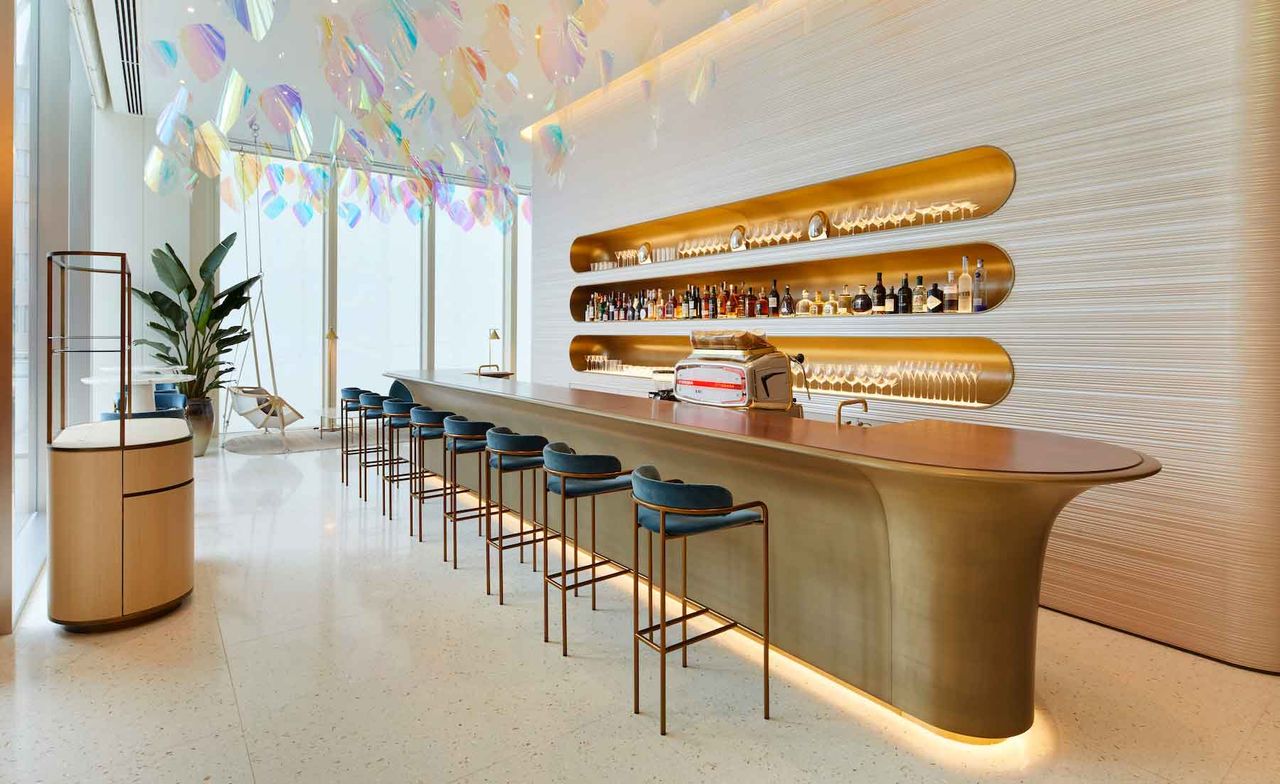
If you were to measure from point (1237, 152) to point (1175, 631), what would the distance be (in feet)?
6.74

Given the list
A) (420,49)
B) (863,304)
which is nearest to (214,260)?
(420,49)

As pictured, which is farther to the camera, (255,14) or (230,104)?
(230,104)

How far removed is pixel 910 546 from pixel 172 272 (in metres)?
7.81

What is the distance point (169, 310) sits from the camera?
7207 millimetres

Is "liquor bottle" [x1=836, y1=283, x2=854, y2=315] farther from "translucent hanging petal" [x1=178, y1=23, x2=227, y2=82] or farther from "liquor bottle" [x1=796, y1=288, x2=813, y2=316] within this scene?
"translucent hanging petal" [x1=178, y1=23, x2=227, y2=82]

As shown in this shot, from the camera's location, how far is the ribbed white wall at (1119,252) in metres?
2.83

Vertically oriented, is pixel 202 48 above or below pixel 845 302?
above

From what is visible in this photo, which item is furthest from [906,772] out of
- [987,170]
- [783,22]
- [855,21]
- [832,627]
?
Answer: [783,22]

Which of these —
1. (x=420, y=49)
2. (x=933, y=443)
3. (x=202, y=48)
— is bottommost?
(x=933, y=443)

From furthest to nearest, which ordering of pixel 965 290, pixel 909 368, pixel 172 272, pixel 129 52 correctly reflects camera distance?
pixel 172 272 < pixel 129 52 < pixel 909 368 < pixel 965 290

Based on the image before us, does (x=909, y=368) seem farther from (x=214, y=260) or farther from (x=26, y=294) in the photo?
(x=214, y=260)

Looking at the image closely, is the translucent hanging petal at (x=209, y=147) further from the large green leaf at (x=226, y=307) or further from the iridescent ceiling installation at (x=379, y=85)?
the large green leaf at (x=226, y=307)

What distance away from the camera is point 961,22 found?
12.2ft

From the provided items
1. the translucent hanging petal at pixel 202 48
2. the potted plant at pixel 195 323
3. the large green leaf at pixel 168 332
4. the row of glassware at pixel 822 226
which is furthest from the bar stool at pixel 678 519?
the large green leaf at pixel 168 332
